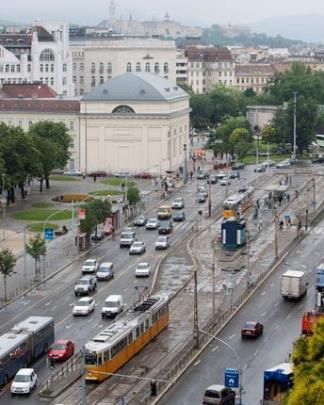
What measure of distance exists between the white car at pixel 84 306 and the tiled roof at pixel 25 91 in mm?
85406

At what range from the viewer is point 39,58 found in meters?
188

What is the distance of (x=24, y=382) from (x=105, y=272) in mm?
26058

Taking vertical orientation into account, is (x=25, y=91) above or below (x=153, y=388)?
above

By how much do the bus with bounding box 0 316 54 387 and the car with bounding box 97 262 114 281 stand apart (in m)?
17.8

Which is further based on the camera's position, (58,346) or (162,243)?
(162,243)

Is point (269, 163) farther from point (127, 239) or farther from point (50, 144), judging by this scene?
point (127, 239)

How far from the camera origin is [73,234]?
97.2 m

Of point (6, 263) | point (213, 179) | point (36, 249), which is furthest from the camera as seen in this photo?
point (213, 179)

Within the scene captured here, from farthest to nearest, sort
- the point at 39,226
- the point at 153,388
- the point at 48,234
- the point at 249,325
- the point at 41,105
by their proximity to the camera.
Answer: the point at 41,105, the point at 39,226, the point at 48,234, the point at 249,325, the point at 153,388

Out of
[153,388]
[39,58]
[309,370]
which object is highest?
[39,58]

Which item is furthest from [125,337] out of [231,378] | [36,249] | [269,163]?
[269,163]

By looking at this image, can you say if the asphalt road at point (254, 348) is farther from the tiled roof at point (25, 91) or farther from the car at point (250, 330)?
the tiled roof at point (25, 91)

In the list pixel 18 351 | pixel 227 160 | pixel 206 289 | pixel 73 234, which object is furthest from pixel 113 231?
pixel 227 160

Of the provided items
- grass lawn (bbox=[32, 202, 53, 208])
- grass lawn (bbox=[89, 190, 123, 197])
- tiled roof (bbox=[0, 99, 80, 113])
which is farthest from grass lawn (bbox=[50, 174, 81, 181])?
grass lawn (bbox=[32, 202, 53, 208])
